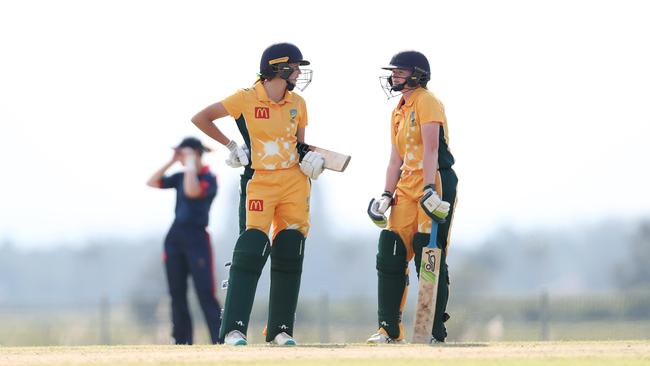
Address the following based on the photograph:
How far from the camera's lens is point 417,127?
12.5 meters

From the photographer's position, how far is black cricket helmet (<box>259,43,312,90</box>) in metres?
12.3

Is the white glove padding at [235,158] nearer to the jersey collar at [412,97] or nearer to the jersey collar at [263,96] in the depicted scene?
the jersey collar at [263,96]

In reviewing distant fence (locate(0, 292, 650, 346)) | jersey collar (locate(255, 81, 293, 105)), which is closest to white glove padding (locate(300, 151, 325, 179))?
jersey collar (locate(255, 81, 293, 105))

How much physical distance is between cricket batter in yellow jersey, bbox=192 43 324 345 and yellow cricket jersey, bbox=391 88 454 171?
2.50 feet

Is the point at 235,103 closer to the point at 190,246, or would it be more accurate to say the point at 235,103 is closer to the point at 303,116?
the point at 303,116

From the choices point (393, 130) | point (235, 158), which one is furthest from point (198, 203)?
point (235, 158)

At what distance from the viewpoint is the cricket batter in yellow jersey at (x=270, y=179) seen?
1221cm

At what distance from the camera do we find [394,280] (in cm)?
1270

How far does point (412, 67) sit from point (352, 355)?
112 inches

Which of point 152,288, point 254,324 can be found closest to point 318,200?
point 152,288

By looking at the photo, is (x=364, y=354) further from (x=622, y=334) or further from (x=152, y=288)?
(x=152, y=288)

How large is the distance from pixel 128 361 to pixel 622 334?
1869 centimetres

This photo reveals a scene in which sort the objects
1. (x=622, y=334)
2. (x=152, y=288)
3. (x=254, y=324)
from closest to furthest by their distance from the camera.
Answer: (x=622, y=334) → (x=254, y=324) → (x=152, y=288)

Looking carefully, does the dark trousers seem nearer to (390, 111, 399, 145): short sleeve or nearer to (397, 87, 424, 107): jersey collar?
(390, 111, 399, 145): short sleeve
